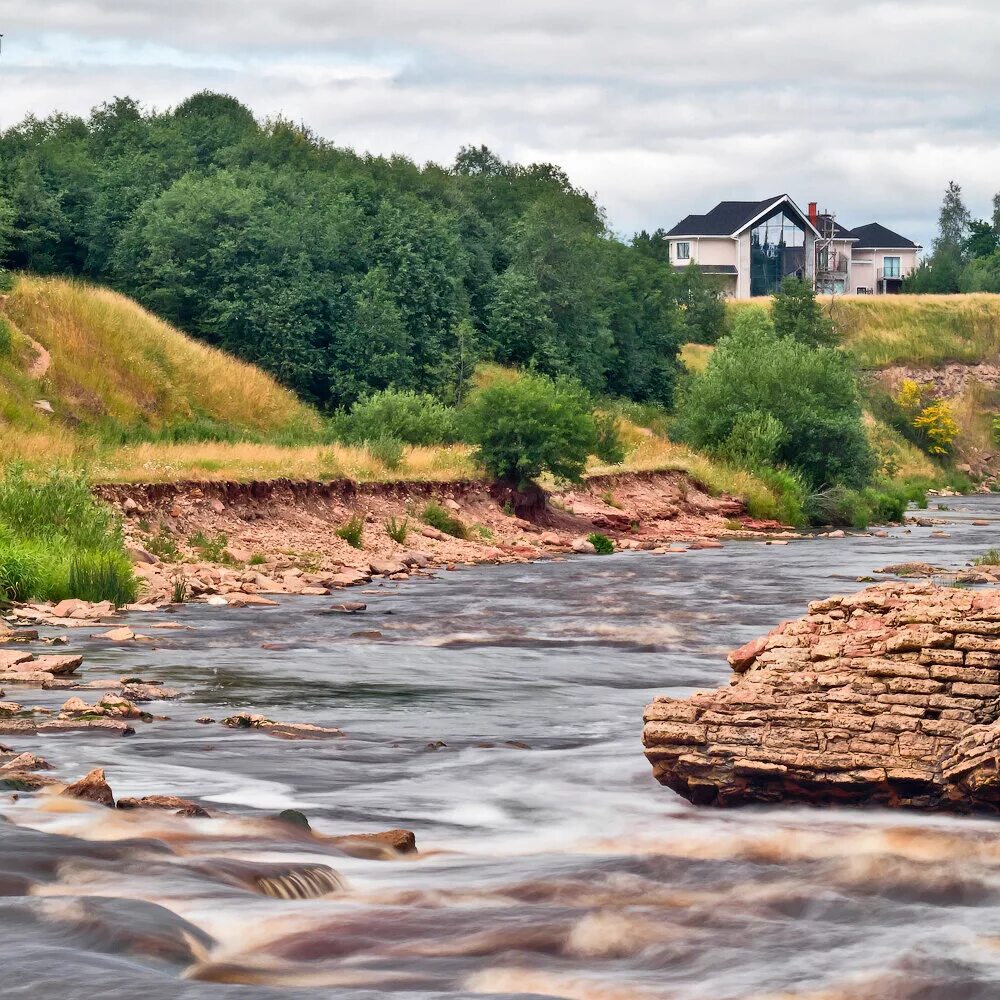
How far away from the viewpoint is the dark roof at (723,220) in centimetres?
10638

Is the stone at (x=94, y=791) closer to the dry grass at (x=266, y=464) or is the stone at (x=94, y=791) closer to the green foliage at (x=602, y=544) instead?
the dry grass at (x=266, y=464)

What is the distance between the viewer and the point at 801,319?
77.1 m

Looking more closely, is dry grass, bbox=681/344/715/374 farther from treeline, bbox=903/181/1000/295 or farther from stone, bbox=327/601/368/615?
stone, bbox=327/601/368/615

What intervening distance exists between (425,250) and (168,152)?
1115 centimetres

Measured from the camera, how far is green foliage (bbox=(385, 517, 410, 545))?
110ft

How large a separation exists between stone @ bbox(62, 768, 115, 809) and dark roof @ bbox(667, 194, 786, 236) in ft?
327

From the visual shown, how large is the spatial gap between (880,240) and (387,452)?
90595 mm

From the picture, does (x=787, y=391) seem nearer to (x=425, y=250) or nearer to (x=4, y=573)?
(x=425, y=250)

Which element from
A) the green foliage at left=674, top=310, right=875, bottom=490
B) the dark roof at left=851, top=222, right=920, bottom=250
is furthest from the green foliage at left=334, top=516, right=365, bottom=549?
the dark roof at left=851, top=222, right=920, bottom=250

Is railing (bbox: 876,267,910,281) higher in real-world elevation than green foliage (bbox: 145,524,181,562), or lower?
higher

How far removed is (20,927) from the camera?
7789mm

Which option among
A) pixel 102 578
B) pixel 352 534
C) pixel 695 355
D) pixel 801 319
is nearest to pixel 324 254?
pixel 352 534

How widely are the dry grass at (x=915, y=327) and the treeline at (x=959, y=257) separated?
30.9 ft

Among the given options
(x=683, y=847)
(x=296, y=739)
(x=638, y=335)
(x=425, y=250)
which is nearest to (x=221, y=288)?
(x=425, y=250)
